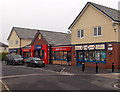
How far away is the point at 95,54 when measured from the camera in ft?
95.9

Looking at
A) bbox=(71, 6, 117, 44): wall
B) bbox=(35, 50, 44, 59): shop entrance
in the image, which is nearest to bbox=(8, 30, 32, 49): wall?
bbox=(35, 50, 44, 59): shop entrance

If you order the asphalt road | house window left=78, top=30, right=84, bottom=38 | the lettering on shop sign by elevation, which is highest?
house window left=78, top=30, right=84, bottom=38

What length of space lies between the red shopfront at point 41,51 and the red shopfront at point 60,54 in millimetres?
1725

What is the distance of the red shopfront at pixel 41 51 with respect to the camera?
3888 cm

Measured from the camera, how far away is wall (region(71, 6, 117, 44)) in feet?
89.1

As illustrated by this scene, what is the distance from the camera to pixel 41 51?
41.0 meters

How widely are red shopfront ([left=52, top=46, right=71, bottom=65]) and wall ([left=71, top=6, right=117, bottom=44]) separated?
2.73 meters

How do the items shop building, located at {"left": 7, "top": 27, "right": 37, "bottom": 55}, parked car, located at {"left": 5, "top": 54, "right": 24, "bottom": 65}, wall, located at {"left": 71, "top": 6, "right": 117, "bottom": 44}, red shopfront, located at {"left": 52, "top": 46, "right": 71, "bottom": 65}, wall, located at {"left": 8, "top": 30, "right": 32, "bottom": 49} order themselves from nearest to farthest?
wall, located at {"left": 71, "top": 6, "right": 117, "bottom": 44}, red shopfront, located at {"left": 52, "top": 46, "right": 71, "bottom": 65}, parked car, located at {"left": 5, "top": 54, "right": 24, "bottom": 65}, shop building, located at {"left": 7, "top": 27, "right": 37, "bottom": 55}, wall, located at {"left": 8, "top": 30, "right": 32, "bottom": 49}

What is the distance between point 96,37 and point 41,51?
14.8m

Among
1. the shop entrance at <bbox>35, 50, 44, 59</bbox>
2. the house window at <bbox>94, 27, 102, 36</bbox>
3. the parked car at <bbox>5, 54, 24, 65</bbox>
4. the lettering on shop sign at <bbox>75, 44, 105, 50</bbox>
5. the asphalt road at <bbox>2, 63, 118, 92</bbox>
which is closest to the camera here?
the asphalt road at <bbox>2, 63, 118, 92</bbox>

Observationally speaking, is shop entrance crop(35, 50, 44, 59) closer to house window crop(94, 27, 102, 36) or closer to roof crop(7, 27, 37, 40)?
roof crop(7, 27, 37, 40)

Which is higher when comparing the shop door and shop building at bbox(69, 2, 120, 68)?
shop building at bbox(69, 2, 120, 68)

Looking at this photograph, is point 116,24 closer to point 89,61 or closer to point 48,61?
point 89,61

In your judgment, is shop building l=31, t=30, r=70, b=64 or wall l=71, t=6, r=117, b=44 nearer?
wall l=71, t=6, r=117, b=44
